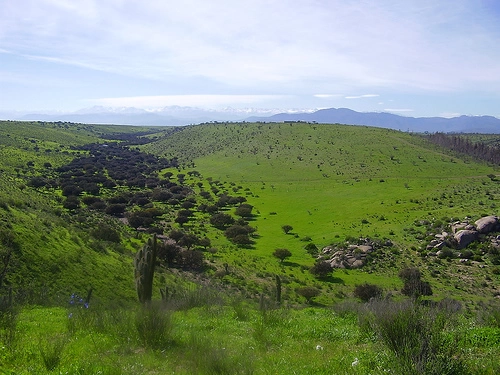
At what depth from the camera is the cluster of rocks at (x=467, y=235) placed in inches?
1597

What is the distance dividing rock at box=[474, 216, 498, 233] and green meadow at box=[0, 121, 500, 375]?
9.56 ft

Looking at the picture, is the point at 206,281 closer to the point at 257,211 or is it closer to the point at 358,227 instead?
the point at 358,227

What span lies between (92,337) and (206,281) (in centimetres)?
2141

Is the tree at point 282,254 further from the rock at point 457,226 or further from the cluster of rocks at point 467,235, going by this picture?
the rock at point 457,226

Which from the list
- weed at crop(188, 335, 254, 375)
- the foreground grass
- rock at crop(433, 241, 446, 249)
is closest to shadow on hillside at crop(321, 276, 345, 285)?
rock at crop(433, 241, 446, 249)

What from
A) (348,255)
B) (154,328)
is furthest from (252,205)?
(154,328)

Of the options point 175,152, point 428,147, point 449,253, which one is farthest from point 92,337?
point 175,152

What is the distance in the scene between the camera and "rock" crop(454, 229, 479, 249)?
133 feet

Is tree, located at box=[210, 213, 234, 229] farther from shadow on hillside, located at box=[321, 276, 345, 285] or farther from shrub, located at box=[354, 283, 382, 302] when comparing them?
shrub, located at box=[354, 283, 382, 302]

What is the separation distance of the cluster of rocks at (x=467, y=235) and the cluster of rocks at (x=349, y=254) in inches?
213

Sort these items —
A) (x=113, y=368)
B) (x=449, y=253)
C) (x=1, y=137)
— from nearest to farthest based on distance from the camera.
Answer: (x=113, y=368)
(x=449, y=253)
(x=1, y=137)

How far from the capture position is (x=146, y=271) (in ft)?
43.4

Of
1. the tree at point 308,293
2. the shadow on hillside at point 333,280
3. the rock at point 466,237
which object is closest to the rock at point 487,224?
the rock at point 466,237

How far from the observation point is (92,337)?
384 inches
